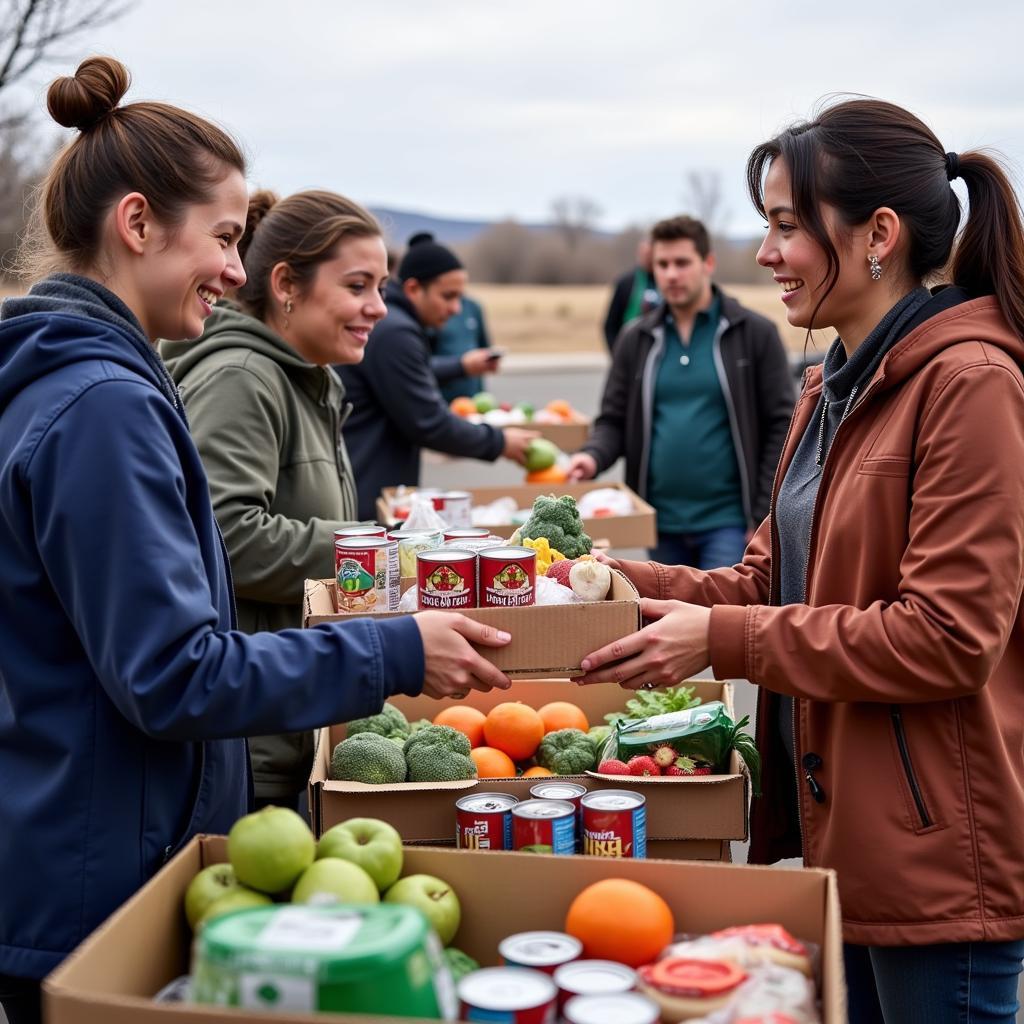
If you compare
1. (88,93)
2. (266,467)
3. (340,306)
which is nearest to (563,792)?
(266,467)

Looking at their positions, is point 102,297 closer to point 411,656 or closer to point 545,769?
point 411,656

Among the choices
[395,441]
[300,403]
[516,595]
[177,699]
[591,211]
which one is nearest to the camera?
[177,699]

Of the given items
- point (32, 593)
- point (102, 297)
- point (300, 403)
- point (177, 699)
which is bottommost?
point (177, 699)

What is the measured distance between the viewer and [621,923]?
5.73 ft

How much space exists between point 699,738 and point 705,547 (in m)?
3.53

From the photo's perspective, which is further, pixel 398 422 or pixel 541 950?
pixel 398 422

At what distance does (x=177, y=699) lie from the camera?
5.91ft

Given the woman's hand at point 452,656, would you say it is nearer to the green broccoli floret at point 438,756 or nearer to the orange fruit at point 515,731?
the green broccoli floret at point 438,756

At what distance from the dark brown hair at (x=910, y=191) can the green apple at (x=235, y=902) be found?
161cm

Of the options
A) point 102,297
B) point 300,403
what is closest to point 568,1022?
point 102,297

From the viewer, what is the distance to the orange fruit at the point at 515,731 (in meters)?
3.09

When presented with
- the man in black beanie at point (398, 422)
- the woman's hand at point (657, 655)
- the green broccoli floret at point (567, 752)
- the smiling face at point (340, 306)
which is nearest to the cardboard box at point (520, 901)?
the woman's hand at point (657, 655)

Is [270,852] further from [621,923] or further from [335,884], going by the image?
[621,923]

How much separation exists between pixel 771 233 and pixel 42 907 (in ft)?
6.43
